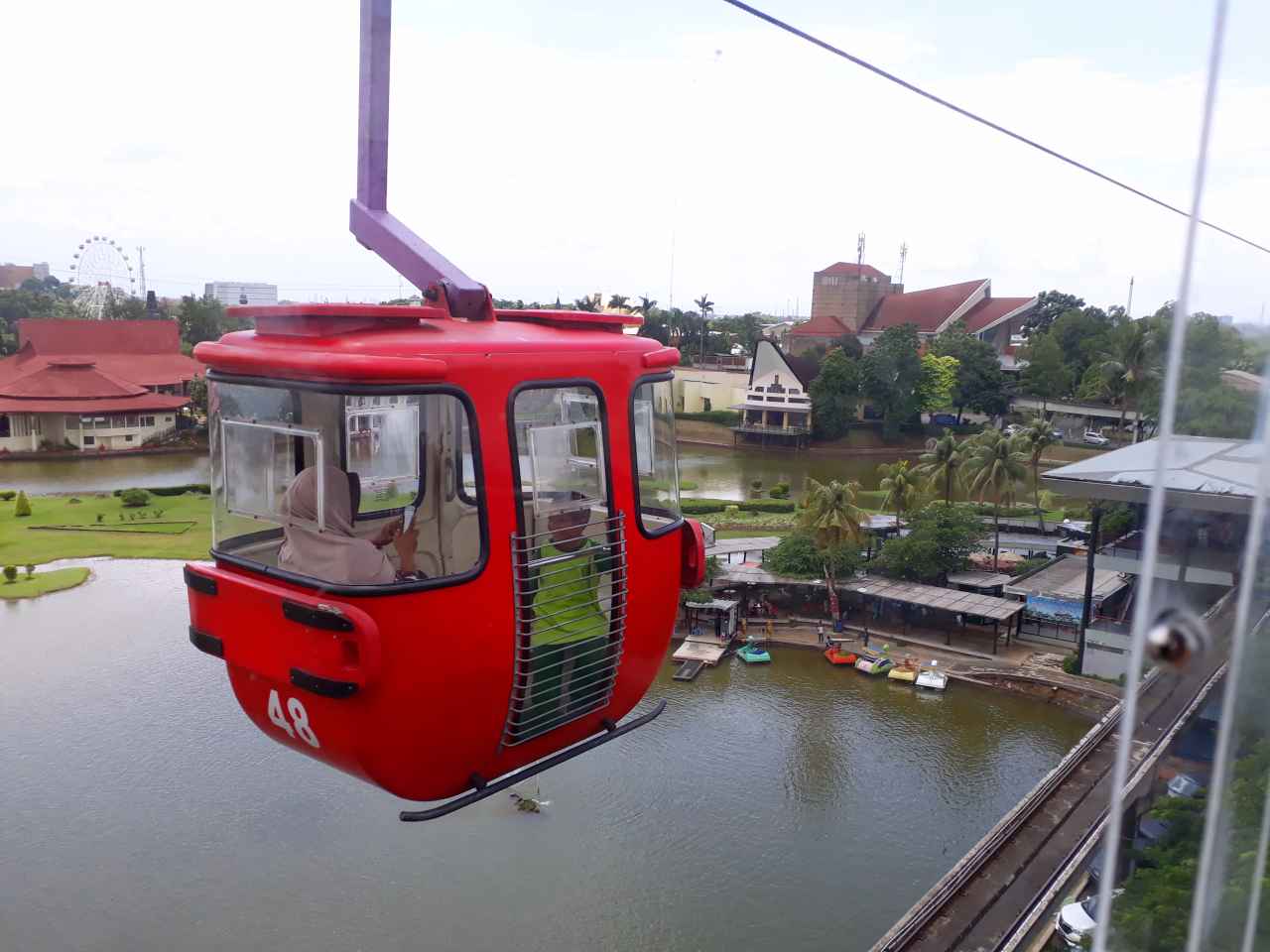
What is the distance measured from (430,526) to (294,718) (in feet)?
1.68

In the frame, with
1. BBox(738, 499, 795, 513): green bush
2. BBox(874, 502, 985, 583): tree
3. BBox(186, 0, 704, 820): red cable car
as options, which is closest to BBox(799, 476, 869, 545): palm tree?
BBox(874, 502, 985, 583): tree

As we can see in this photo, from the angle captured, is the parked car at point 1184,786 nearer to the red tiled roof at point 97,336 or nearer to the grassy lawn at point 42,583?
the grassy lawn at point 42,583

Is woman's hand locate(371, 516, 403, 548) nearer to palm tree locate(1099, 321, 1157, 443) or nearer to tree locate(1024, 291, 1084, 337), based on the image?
palm tree locate(1099, 321, 1157, 443)

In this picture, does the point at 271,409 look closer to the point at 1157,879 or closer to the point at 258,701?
the point at 258,701

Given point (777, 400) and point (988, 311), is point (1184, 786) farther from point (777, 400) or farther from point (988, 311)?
point (988, 311)

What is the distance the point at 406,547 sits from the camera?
2201 mm

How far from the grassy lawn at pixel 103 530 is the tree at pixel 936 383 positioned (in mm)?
20127

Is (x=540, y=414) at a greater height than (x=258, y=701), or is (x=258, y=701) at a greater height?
(x=540, y=414)

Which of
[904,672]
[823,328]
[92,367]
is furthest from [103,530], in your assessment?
[823,328]

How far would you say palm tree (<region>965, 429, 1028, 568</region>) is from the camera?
16.6 meters

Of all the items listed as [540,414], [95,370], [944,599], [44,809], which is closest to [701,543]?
[540,414]

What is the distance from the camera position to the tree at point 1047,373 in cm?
2844

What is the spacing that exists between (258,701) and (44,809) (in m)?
8.99

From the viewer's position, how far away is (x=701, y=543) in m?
2.64
